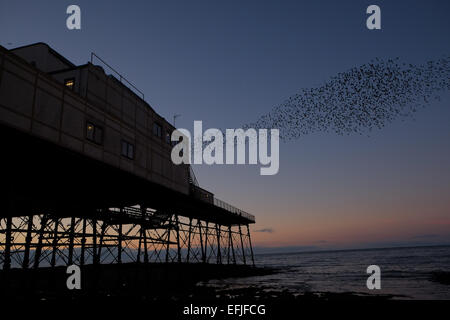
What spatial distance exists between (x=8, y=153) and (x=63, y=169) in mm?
2746

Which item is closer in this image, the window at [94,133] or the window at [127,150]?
the window at [94,133]

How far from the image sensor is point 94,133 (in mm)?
A: 16625

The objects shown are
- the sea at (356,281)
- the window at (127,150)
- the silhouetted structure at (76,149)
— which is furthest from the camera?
the sea at (356,281)

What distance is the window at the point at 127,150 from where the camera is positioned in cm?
1895

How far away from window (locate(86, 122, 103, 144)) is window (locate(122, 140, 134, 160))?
201 cm

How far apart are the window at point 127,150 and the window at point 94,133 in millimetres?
2010

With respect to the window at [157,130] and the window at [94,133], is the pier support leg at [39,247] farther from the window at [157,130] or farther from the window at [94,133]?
the window at [157,130]

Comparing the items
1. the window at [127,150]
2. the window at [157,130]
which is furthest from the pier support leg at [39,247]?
the window at [157,130]

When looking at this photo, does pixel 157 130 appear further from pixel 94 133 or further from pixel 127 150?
pixel 94 133

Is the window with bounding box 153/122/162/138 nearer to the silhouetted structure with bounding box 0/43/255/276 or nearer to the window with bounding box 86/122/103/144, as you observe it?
the silhouetted structure with bounding box 0/43/255/276
